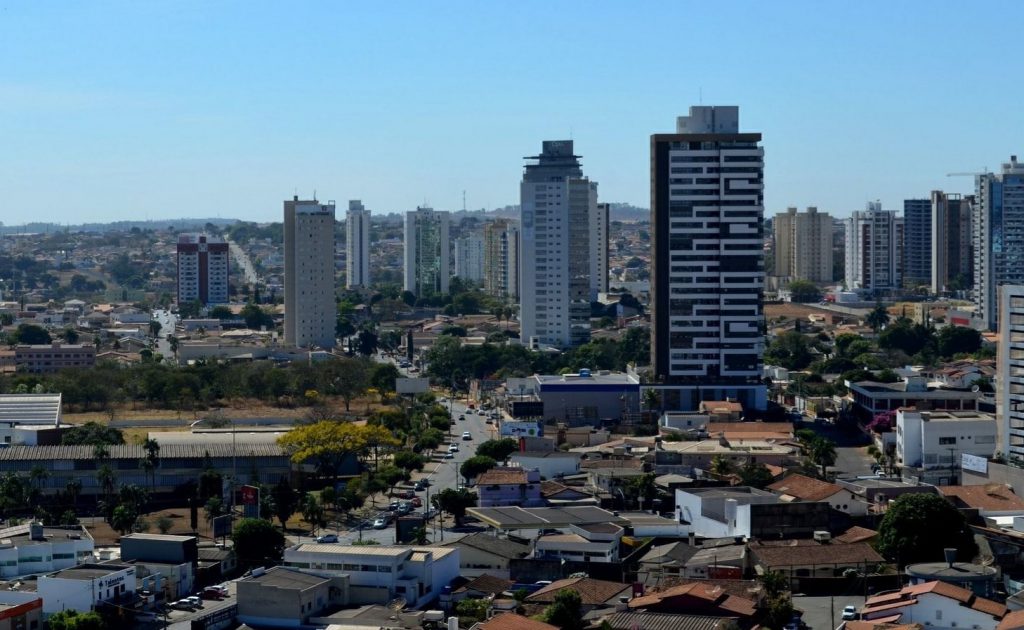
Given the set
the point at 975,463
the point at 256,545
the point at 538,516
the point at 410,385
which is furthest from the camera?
the point at 410,385

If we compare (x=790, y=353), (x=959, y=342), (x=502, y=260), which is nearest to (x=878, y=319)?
(x=959, y=342)

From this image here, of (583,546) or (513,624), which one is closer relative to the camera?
(513,624)

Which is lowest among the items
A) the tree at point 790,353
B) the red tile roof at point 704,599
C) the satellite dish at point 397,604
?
the satellite dish at point 397,604

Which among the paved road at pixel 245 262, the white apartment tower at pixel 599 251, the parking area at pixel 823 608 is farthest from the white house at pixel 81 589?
the paved road at pixel 245 262

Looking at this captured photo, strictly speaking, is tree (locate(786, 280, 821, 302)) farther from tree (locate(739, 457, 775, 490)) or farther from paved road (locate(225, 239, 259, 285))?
tree (locate(739, 457, 775, 490))

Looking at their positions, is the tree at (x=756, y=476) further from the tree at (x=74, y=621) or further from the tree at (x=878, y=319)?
the tree at (x=878, y=319)

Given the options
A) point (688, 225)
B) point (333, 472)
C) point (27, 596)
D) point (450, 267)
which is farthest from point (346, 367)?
point (450, 267)

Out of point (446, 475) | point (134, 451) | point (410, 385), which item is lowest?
point (446, 475)

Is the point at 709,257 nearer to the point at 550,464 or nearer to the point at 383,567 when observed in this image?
the point at 550,464
